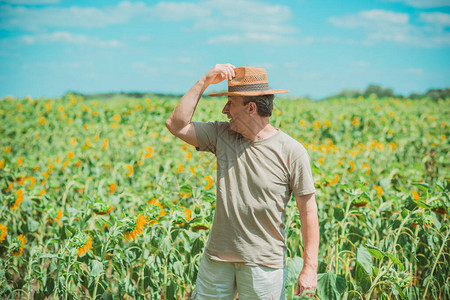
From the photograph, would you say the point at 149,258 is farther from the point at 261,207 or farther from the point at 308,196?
the point at 308,196

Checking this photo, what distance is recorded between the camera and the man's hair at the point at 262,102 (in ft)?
5.82

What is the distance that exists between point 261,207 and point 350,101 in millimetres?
12760

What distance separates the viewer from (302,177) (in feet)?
5.63

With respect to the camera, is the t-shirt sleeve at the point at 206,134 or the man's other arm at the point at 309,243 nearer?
the man's other arm at the point at 309,243

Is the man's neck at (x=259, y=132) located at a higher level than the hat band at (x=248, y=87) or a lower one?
lower

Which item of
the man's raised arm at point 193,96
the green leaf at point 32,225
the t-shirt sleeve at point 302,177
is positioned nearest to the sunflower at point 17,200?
the green leaf at point 32,225

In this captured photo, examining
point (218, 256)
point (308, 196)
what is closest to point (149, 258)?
point (218, 256)

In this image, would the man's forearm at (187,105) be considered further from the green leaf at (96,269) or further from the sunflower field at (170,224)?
the green leaf at (96,269)

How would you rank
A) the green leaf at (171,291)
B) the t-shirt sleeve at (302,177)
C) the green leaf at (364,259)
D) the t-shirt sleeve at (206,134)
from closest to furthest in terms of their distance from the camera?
the t-shirt sleeve at (302,177) < the t-shirt sleeve at (206,134) < the green leaf at (364,259) < the green leaf at (171,291)

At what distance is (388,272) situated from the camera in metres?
2.08

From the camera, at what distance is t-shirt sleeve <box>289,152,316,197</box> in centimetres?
171

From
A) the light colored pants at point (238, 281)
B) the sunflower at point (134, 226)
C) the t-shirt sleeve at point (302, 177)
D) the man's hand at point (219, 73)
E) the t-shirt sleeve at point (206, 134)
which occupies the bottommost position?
the light colored pants at point (238, 281)

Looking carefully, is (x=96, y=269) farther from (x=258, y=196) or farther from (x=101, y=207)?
(x=258, y=196)

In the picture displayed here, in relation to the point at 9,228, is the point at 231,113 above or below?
above
